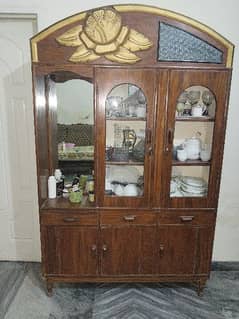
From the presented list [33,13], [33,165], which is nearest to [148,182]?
[33,165]

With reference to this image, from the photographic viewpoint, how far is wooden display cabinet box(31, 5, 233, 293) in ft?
5.75

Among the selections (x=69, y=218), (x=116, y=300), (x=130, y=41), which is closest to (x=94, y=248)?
(x=69, y=218)

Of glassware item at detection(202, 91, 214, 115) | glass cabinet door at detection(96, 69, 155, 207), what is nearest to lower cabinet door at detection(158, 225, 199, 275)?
glass cabinet door at detection(96, 69, 155, 207)

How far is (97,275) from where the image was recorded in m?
2.12

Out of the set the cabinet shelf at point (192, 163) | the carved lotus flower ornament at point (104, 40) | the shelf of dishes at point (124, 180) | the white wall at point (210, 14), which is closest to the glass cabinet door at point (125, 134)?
the shelf of dishes at point (124, 180)

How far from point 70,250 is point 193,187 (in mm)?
Answer: 1054

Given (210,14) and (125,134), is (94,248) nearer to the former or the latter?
(125,134)

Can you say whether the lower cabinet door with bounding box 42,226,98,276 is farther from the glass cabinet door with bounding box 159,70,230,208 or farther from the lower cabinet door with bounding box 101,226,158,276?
the glass cabinet door with bounding box 159,70,230,208

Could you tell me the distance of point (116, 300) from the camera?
216cm

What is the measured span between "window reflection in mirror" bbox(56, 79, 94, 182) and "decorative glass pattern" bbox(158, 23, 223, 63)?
657 millimetres

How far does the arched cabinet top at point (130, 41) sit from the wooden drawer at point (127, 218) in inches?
41.0

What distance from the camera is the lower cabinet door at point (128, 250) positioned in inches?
80.0

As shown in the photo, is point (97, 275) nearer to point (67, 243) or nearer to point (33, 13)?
point (67, 243)

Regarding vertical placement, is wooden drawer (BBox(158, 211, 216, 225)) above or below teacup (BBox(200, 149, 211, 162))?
below
